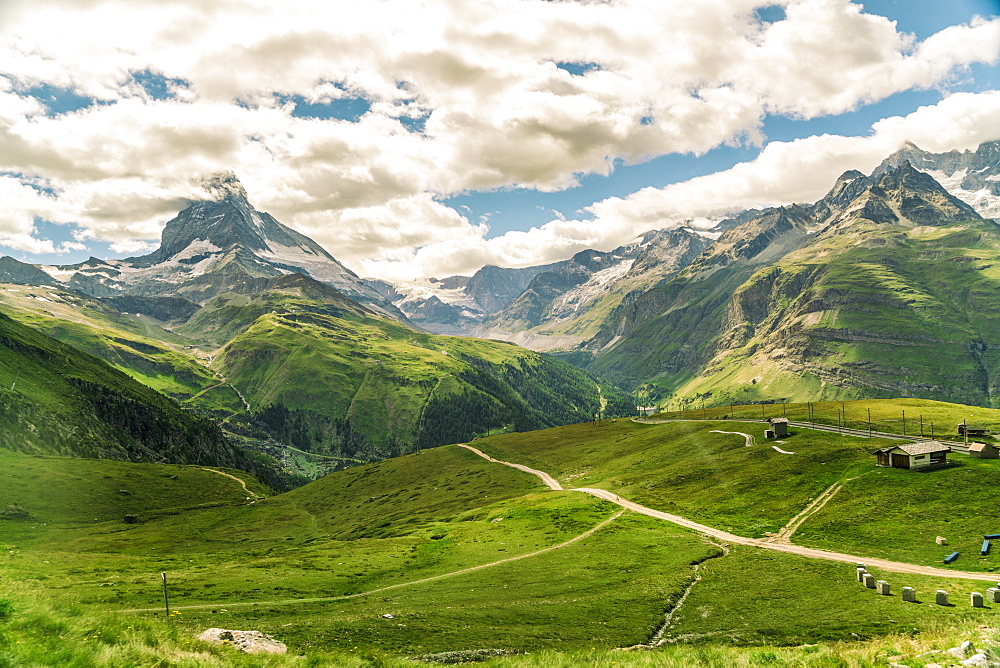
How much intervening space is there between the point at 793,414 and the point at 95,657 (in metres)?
202

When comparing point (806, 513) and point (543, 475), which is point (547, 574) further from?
point (543, 475)

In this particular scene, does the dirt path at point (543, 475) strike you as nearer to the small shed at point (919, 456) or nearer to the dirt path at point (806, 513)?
the dirt path at point (806, 513)

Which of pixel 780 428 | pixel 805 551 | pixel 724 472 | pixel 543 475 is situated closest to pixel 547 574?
pixel 805 551

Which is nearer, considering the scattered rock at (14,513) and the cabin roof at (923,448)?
the cabin roof at (923,448)

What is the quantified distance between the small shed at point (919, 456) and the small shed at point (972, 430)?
36334 millimetres

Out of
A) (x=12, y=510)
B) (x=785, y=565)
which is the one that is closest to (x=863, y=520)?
(x=785, y=565)

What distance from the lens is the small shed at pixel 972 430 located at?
11911 cm

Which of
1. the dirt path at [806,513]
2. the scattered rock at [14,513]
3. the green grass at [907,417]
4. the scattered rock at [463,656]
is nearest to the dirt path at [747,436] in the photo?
the green grass at [907,417]

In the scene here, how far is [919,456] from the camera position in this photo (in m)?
87.6

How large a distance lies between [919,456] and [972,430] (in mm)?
62922

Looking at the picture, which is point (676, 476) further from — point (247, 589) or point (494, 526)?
point (247, 589)

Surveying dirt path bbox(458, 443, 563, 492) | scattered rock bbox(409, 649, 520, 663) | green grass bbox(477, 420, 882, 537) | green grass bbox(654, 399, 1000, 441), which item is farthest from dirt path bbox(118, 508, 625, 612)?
green grass bbox(654, 399, 1000, 441)

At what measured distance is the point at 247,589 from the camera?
5934 cm

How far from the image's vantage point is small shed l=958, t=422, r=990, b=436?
119113 mm
